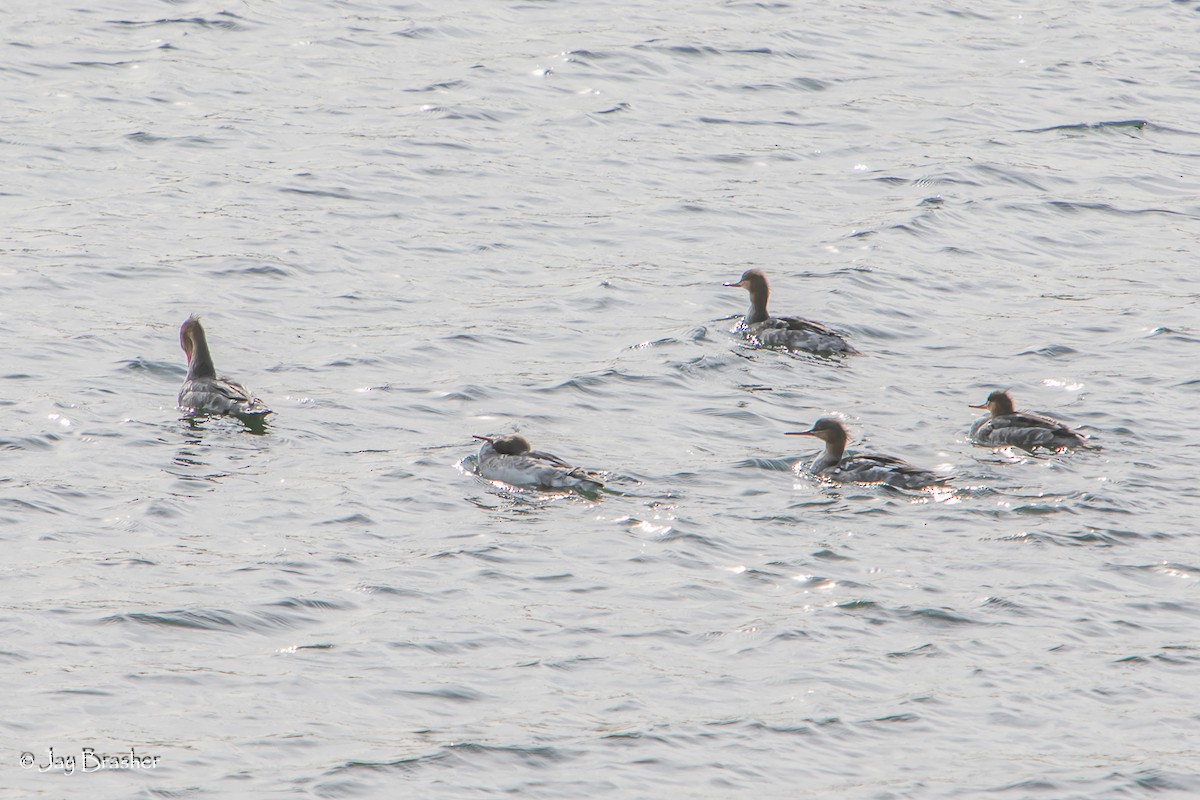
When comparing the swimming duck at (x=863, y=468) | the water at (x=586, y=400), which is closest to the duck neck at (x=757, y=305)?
the water at (x=586, y=400)

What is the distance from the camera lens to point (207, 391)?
16266 millimetres

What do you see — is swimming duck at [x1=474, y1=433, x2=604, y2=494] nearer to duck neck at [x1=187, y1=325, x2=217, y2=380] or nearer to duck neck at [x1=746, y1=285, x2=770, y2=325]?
duck neck at [x1=187, y1=325, x2=217, y2=380]

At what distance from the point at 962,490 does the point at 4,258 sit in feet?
37.6

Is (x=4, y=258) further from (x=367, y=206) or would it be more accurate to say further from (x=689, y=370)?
(x=689, y=370)

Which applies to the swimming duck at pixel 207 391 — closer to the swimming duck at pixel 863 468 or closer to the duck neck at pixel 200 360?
the duck neck at pixel 200 360

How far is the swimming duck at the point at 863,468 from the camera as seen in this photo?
1480 centimetres

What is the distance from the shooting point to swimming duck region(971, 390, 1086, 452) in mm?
15578

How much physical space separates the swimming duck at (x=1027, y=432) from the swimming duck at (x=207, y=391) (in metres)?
6.54

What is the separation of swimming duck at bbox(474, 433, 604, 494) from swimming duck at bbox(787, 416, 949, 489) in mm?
2024

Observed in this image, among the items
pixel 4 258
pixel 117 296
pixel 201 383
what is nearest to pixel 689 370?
pixel 201 383

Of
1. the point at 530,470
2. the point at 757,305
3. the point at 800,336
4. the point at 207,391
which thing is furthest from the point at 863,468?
the point at 207,391

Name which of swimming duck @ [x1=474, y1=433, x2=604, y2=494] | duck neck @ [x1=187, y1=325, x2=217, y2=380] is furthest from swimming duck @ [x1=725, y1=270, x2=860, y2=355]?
duck neck @ [x1=187, y1=325, x2=217, y2=380]

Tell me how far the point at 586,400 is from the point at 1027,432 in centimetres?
419

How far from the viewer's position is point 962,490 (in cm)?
1477
